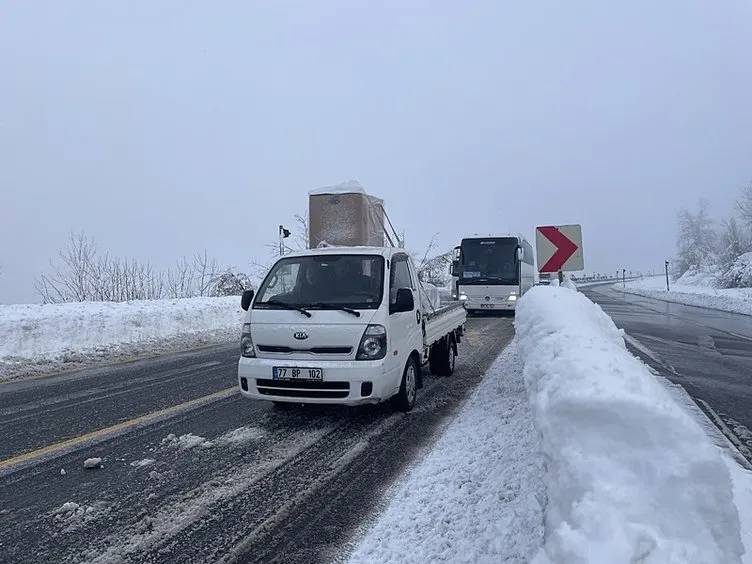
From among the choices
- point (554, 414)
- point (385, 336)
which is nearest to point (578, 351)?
point (554, 414)

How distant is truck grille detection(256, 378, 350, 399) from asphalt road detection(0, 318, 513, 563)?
431 mm

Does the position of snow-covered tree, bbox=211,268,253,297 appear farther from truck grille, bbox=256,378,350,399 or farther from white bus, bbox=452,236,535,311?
truck grille, bbox=256,378,350,399

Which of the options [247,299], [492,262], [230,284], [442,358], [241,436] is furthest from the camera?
[230,284]

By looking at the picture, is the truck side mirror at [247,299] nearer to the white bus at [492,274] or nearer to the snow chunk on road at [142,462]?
the snow chunk on road at [142,462]

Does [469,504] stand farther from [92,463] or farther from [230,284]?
[230,284]

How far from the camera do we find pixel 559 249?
10109mm

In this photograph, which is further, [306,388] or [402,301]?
[402,301]

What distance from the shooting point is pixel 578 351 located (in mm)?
3607

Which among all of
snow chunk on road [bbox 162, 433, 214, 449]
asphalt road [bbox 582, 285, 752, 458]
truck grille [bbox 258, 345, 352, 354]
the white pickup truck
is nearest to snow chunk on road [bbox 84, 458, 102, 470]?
snow chunk on road [bbox 162, 433, 214, 449]

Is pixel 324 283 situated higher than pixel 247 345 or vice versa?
pixel 324 283

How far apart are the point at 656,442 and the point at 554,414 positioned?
500 mm

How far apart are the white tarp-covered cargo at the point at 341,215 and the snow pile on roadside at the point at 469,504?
476 cm

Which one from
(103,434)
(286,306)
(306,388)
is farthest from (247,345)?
(103,434)

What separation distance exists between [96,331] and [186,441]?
30.2ft
